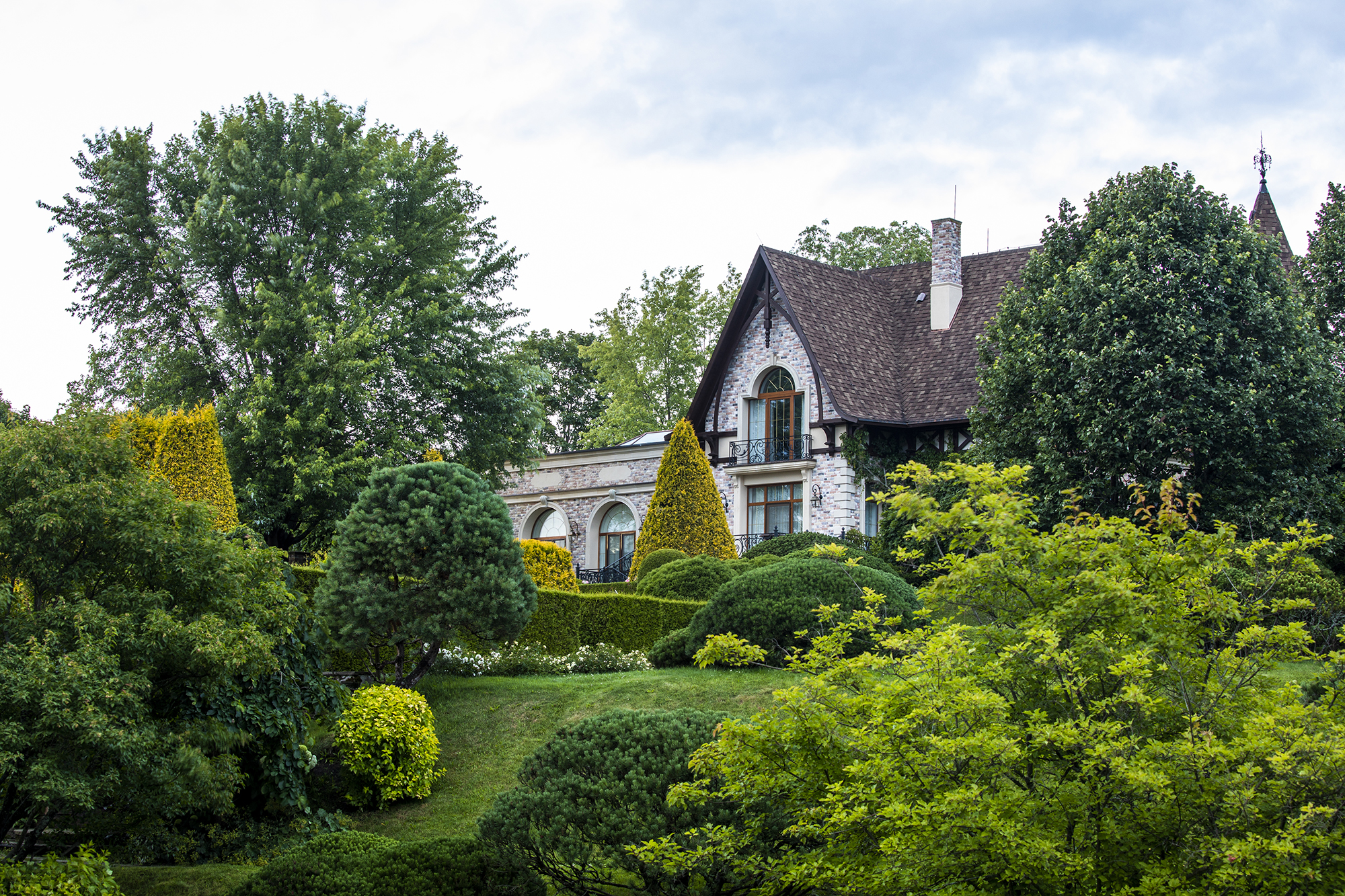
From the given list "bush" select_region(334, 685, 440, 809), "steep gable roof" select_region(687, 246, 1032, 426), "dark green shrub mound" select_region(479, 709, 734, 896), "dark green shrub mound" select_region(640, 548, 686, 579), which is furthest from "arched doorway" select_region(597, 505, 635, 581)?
"dark green shrub mound" select_region(479, 709, 734, 896)

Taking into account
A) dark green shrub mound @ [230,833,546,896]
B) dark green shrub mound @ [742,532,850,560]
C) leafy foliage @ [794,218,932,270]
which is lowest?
dark green shrub mound @ [230,833,546,896]

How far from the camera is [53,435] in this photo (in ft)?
26.9

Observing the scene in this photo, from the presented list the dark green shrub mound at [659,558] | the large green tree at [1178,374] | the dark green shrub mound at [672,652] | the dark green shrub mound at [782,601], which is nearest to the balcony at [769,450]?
the dark green shrub mound at [659,558]

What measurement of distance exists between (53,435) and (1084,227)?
1824 centimetres

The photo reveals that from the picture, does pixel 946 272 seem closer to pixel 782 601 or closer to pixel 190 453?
pixel 782 601

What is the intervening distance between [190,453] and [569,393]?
117 ft

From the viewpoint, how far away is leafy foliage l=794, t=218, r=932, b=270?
41.1 metres

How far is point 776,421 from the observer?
29969 millimetres

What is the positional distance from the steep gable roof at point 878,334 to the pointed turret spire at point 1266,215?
16.2 ft

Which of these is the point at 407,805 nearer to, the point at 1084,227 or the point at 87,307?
the point at 1084,227

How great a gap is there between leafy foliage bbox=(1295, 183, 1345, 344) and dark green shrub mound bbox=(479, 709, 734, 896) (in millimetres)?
20003

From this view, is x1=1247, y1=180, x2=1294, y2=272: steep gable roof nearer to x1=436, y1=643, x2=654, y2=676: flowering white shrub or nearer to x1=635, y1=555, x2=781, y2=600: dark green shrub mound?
x1=635, y1=555, x2=781, y2=600: dark green shrub mound

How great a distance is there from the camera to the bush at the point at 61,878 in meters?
7.57

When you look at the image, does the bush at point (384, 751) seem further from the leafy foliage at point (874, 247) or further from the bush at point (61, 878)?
the leafy foliage at point (874, 247)
